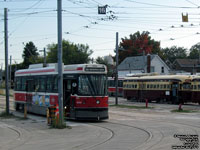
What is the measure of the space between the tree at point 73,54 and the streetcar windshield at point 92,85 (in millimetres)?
74177

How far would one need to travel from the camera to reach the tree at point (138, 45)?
96.6 metres

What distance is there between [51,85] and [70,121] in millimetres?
2664

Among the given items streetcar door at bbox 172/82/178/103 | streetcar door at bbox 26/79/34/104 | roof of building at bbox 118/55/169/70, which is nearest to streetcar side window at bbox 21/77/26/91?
streetcar door at bbox 26/79/34/104

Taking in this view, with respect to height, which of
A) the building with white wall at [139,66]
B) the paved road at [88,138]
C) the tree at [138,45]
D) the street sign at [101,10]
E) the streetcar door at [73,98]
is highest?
the tree at [138,45]

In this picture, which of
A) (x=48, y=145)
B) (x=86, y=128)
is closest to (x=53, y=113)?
(x=86, y=128)

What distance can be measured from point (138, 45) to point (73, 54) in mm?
17817

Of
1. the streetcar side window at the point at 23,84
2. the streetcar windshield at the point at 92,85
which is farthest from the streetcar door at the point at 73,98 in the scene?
the streetcar side window at the point at 23,84

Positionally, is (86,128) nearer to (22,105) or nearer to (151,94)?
(22,105)

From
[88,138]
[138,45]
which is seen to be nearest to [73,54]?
[138,45]

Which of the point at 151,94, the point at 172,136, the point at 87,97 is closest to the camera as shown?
the point at 172,136

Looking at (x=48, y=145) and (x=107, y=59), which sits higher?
(x=107, y=59)

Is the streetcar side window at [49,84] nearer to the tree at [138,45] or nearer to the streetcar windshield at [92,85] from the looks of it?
the streetcar windshield at [92,85]

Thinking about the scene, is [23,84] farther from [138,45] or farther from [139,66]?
[138,45]

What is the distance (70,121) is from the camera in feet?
66.0
